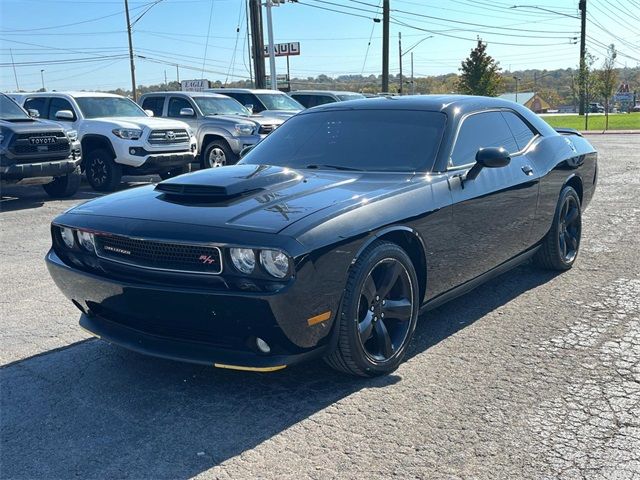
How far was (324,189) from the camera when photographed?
386cm

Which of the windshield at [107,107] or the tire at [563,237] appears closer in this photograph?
the tire at [563,237]

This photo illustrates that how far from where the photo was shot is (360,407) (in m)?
3.37

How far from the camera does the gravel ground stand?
2855mm

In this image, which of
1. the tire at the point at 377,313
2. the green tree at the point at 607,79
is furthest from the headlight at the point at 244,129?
the green tree at the point at 607,79

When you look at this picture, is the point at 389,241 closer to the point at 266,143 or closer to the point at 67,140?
the point at 266,143

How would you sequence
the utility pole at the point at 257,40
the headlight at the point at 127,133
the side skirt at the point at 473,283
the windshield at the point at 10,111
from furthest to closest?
the utility pole at the point at 257,40 < the headlight at the point at 127,133 < the windshield at the point at 10,111 < the side skirt at the point at 473,283

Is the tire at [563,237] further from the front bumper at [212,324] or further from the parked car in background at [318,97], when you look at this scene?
the parked car in background at [318,97]

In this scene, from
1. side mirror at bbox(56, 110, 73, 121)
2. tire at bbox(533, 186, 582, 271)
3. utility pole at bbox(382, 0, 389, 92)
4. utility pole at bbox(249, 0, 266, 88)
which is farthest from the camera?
utility pole at bbox(382, 0, 389, 92)

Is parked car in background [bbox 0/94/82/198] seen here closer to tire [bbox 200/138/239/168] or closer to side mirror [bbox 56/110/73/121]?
side mirror [bbox 56/110/73/121]

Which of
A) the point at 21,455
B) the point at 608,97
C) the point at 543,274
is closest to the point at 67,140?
the point at 543,274

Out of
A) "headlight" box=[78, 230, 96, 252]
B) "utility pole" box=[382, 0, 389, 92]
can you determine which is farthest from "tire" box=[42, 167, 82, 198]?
"utility pole" box=[382, 0, 389, 92]

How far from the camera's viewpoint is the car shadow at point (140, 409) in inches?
114

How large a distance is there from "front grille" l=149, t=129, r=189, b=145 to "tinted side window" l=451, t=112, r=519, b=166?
816cm

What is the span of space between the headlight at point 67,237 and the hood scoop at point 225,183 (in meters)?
0.58
